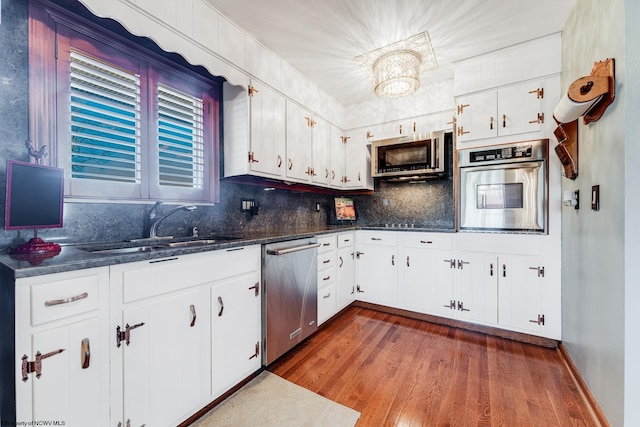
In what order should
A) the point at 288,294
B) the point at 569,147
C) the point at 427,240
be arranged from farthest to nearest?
the point at 427,240
the point at 288,294
the point at 569,147

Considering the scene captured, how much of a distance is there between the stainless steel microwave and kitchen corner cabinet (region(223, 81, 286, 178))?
1517 millimetres

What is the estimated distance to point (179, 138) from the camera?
1935mm

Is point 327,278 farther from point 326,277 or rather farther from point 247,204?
point 247,204

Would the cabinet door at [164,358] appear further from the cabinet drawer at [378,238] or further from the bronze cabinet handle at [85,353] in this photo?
the cabinet drawer at [378,238]

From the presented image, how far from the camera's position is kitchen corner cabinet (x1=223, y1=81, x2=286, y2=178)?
2148 mm

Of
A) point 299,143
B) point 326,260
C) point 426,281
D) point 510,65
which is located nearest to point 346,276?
point 326,260

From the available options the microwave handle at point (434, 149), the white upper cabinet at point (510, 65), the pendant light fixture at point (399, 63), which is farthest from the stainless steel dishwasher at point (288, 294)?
the white upper cabinet at point (510, 65)

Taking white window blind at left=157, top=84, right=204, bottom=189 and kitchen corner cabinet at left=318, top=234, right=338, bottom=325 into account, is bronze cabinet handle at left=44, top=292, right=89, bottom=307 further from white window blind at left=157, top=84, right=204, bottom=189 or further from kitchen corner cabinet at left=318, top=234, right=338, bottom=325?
kitchen corner cabinet at left=318, top=234, right=338, bottom=325

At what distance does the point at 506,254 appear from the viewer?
2.42m

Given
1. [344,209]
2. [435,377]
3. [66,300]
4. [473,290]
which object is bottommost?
[435,377]

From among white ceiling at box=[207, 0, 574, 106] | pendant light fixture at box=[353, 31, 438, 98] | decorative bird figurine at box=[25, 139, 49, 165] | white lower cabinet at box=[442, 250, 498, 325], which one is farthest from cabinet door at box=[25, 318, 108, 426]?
white lower cabinet at box=[442, 250, 498, 325]

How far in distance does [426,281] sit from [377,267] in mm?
551

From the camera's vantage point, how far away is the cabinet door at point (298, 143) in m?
2.61

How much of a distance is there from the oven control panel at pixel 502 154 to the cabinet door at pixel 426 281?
98 centimetres
